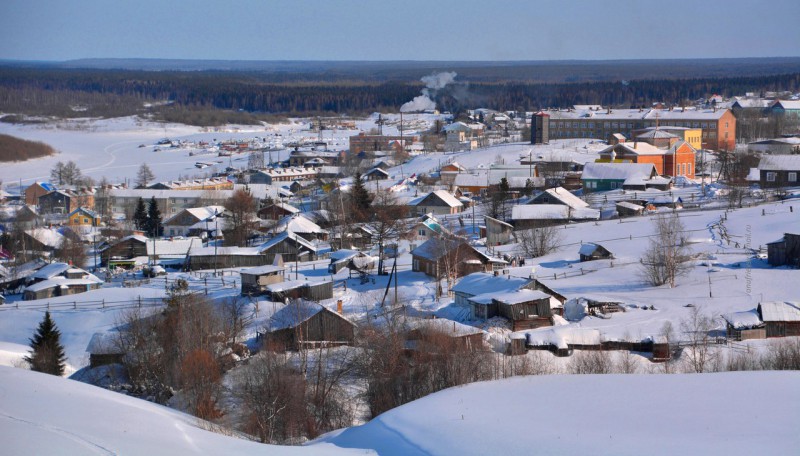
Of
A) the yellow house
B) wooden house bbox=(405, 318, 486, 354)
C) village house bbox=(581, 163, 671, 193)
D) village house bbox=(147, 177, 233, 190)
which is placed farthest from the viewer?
village house bbox=(147, 177, 233, 190)

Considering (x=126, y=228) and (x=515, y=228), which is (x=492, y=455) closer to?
(x=515, y=228)

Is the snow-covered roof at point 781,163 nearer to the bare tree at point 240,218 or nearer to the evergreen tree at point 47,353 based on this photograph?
the bare tree at point 240,218

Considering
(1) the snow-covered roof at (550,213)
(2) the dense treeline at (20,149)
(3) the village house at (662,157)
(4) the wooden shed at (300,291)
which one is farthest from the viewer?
(2) the dense treeline at (20,149)

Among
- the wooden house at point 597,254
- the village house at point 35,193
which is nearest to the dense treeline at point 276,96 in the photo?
the village house at point 35,193

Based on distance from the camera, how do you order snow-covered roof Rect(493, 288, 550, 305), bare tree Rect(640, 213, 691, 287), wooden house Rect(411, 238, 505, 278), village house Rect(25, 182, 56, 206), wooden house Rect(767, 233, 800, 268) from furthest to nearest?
village house Rect(25, 182, 56, 206), wooden house Rect(411, 238, 505, 278), wooden house Rect(767, 233, 800, 268), bare tree Rect(640, 213, 691, 287), snow-covered roof Rect(493, 288, 550, 305)

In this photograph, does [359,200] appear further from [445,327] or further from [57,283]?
[445,327]

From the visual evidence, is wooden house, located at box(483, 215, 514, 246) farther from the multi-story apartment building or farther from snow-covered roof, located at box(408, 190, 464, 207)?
the multi-story apartment building

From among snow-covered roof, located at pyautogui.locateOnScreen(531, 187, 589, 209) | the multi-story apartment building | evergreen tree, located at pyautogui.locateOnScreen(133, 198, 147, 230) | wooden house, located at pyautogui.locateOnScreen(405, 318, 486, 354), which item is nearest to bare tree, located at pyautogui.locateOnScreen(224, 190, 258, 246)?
evergreen tree, located at pyautogui.locateOnScreen(133, 198, 147, 230)

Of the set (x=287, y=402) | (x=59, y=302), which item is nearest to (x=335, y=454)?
(x=287, y=402)
